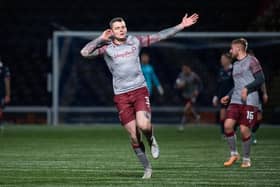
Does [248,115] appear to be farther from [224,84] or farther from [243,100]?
[224,84]

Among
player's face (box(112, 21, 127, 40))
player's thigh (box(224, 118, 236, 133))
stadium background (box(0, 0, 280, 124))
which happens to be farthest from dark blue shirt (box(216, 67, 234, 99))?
player's face (box(112, 21, 127, 40))

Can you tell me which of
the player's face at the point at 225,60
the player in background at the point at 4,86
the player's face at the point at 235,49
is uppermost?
the player's face at the point at 235,49

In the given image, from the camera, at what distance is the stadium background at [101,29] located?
31.5 metres

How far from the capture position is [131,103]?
12.7 m

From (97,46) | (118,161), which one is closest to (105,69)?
(118,161)

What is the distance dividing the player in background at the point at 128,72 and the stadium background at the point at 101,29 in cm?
1782

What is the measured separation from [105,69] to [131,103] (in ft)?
64.1

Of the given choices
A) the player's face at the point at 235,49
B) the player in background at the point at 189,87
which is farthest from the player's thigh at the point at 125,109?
the player in background at the point at 189,87

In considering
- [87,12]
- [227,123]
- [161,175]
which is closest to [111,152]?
[227,123]

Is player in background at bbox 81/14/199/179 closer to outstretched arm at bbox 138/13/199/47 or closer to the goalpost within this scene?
outstretched arm at bbox 138/13/199/47

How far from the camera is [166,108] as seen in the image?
31.7m

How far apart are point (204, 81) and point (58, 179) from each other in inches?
795

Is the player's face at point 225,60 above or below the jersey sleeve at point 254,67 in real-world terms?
below

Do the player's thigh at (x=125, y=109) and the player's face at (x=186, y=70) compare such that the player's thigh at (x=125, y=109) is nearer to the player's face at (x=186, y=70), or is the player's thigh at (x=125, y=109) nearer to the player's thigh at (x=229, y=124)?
the player's thigh at (x=229, y=124)
